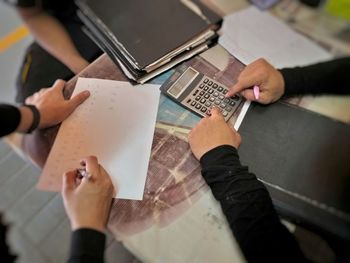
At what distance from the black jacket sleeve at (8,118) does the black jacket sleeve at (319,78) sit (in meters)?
0.55

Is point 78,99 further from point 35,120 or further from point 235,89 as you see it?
point 235,89

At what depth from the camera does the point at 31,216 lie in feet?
3.55

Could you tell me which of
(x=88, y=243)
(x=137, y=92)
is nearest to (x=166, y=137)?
(x=137, y=92)

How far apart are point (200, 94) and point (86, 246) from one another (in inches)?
14.2

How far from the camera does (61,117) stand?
0.65 metres

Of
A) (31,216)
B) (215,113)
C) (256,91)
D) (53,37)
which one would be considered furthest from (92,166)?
(31,216)

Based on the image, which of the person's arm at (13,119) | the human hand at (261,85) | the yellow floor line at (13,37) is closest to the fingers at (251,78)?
the human hand at (261,85)

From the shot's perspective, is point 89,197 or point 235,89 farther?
point 235,89

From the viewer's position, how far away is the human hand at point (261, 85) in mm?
667

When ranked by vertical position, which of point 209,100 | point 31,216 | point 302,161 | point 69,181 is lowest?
point 31,216

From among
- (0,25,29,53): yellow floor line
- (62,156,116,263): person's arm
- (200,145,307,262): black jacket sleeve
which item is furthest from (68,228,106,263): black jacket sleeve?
(0,25,29,53): yellow floor line

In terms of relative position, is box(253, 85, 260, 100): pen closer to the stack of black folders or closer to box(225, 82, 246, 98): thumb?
box(225, 82, 246, 98): thumb

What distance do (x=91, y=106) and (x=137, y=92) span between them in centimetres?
10

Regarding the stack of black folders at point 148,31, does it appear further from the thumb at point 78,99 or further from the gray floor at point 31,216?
the gray floor at point 31,216
